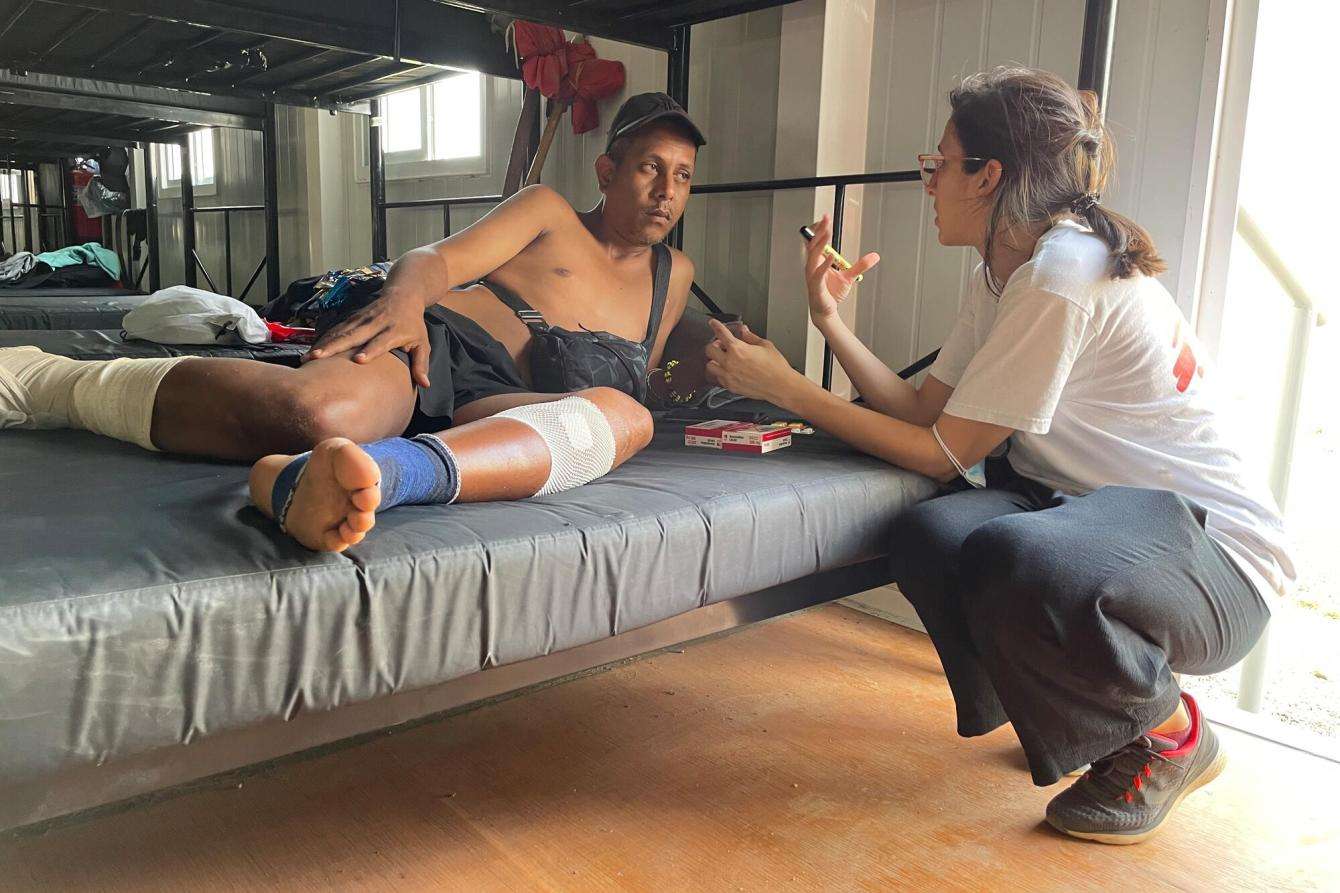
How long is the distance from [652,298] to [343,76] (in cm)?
197

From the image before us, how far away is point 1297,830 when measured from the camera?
134 cm

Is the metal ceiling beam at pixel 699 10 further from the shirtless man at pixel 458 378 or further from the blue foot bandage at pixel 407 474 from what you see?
the blue foot bandage at pixel 407 474

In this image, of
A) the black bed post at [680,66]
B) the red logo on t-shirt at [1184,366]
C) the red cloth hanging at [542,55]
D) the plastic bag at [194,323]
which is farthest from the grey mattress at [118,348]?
the red logo on t-shirt at [1184,366]

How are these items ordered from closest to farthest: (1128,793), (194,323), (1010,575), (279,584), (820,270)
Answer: (279,584)
(1010,575)
(1128,793)
(820,270)
(194,323)

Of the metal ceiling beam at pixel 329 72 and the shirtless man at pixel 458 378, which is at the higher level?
the metal ceiling beam at pixel 329 72

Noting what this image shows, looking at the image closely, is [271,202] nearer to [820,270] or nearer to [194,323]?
[194,323]

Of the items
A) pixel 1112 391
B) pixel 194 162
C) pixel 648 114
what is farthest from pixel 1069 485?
pixel 194 162

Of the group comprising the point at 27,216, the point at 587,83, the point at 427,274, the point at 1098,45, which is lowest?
the point at 427,274

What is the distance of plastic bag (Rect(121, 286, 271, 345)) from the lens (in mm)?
2559

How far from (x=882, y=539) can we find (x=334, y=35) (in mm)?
2104

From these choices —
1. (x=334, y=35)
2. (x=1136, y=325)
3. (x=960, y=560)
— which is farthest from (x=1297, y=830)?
(x=334, y=35)

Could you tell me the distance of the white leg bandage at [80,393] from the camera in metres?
1.33

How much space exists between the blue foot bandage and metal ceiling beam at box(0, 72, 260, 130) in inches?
116

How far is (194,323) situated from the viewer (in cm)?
257
